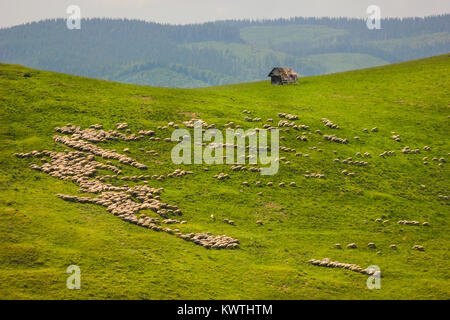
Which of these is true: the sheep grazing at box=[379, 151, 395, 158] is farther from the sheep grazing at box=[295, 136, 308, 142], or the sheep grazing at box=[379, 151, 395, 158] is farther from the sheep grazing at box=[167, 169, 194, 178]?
the sheep grazing at box=[167, 169, 194, 178]

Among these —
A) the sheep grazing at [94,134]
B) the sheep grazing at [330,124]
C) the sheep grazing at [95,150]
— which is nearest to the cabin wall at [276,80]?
the sheep grazing at [330,124]

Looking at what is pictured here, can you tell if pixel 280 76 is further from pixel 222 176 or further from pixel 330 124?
pixel 222 176

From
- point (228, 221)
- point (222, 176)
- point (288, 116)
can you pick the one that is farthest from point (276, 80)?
point (228, 221)

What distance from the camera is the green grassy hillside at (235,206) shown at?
125ft

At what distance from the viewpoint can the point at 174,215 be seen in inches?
1972

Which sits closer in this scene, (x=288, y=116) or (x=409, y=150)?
(x=409, y=150)

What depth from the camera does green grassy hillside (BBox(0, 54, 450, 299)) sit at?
3822 centimetres

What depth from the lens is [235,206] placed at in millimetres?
53156

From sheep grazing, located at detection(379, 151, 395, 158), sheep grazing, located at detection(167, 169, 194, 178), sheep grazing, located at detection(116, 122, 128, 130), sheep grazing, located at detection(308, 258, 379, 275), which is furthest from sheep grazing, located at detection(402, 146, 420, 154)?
sheep grazing, located at detection(116, 122, 128, 130)

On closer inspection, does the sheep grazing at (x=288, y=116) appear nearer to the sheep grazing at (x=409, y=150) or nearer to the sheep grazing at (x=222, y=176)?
the sheep grazing at (x=409, y=150)

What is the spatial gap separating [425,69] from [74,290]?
301 ft

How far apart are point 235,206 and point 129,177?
12.0 metres

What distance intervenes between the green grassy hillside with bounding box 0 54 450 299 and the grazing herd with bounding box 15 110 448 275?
749 mm
